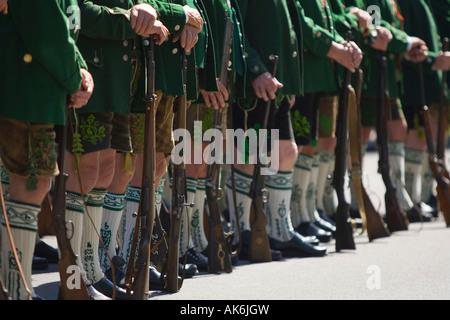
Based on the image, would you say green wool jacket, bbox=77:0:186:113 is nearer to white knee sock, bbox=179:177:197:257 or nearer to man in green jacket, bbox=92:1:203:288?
man in green jacket, bbox=92:1:203:288

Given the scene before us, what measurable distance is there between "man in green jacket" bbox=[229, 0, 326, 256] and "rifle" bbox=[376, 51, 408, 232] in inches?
55.9

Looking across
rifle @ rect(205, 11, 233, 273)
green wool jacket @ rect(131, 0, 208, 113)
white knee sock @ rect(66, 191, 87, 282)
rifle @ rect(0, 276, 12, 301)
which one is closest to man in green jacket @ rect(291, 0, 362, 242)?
rifle @ rect(205, 11, 233, 273)

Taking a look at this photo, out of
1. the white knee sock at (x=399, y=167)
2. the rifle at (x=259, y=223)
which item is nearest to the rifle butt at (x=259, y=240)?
the rifle at (x=259, y=223)

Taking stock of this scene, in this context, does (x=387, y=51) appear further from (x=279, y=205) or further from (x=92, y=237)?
(x=92, y=237)

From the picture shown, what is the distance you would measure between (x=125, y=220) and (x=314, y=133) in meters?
2.29

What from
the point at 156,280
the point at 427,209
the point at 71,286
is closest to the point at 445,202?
the point at 427,209

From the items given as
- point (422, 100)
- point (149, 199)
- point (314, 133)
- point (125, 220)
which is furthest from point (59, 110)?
point (422, 100)

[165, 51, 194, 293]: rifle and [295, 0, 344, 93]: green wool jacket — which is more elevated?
[295, 0, 344, 93]: green wool jacket

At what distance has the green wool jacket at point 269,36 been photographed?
6.29 m

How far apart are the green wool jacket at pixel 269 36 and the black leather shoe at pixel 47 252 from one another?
1.52 metres

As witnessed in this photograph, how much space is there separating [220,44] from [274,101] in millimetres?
779

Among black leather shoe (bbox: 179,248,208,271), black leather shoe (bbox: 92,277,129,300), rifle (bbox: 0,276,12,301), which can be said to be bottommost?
black leather shoe (bbox: 179,248,208,271)

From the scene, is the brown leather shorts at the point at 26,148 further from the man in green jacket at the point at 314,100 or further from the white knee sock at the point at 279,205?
the man in green jacket at the point at 314,100

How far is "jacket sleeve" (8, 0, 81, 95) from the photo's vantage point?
12.7 ft
